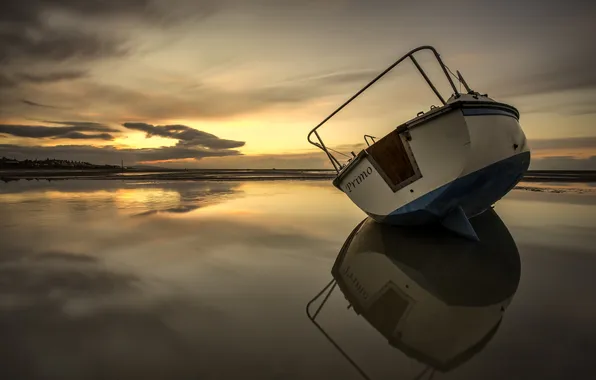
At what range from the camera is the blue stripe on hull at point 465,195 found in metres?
6.60

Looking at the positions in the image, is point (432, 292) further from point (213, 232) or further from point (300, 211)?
point (300, 211)

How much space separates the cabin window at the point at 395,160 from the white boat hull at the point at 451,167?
0.04 m

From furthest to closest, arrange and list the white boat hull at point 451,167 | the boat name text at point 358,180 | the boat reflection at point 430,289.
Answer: the boat name text at point 358,180 → the white boat hull at point 451,167 → the boat reflection at point 430,289

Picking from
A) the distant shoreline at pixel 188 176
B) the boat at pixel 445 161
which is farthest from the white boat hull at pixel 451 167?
the distant shoreline at pixel 188 176

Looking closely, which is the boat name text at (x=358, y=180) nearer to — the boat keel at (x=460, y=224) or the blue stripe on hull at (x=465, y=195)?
the blue stripe on hull at (x=465, y=195)

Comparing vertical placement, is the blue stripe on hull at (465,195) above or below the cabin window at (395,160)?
below

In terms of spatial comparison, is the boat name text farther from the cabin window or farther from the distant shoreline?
the distant shoreline

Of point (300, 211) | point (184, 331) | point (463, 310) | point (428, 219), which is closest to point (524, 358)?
point (463, 310)

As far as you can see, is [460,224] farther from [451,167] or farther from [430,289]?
[430,289]

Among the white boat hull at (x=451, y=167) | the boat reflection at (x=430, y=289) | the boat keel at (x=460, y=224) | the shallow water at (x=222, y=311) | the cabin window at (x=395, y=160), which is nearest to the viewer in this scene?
the shallow water at (x=222, y=311)

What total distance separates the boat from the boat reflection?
0.65 m

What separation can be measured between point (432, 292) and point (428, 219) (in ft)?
10.4

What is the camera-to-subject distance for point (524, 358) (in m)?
2.90

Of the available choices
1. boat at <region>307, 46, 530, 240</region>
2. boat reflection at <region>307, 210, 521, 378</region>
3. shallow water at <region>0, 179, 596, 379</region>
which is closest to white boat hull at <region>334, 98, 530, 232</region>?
boat at <region>307, 46, 530, 240</region>
